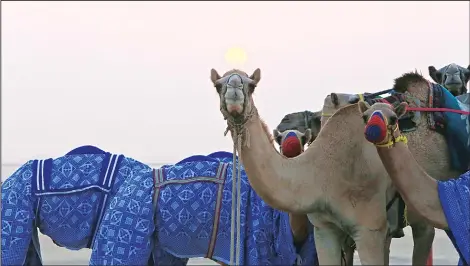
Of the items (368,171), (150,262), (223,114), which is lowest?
(150,262)

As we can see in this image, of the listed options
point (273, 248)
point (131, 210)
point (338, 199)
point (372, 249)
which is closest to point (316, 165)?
point (338, 199)

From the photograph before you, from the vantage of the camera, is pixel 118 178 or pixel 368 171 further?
pixel 118 178

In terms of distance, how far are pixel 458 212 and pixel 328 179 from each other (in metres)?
0.74

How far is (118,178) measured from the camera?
593cm

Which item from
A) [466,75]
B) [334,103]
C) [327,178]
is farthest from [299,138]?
[466,75]

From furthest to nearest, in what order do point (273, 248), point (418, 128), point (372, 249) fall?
point (273, 248), point (418, 128), point (372, 249)

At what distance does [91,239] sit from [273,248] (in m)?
1.37

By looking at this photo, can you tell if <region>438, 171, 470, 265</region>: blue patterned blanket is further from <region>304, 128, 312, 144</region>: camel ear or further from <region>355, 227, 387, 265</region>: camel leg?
<region>304, 128, 312, 144</region>: camel ear

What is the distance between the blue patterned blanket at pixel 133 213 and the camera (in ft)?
17.9

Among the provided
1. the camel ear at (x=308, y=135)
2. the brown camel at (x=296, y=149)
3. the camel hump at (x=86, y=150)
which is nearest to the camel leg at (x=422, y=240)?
the brown camel at (x=296, y=149)

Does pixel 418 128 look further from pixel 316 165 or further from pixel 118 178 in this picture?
pixel 118 178

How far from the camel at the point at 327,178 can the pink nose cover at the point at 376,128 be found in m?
0.56

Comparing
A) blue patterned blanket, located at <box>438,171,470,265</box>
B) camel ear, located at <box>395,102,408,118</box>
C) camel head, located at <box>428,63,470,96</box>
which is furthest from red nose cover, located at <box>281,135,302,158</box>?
camel head, located at <box>428,63,470,96</box>

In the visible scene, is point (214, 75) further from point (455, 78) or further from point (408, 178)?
point (455, 78)
